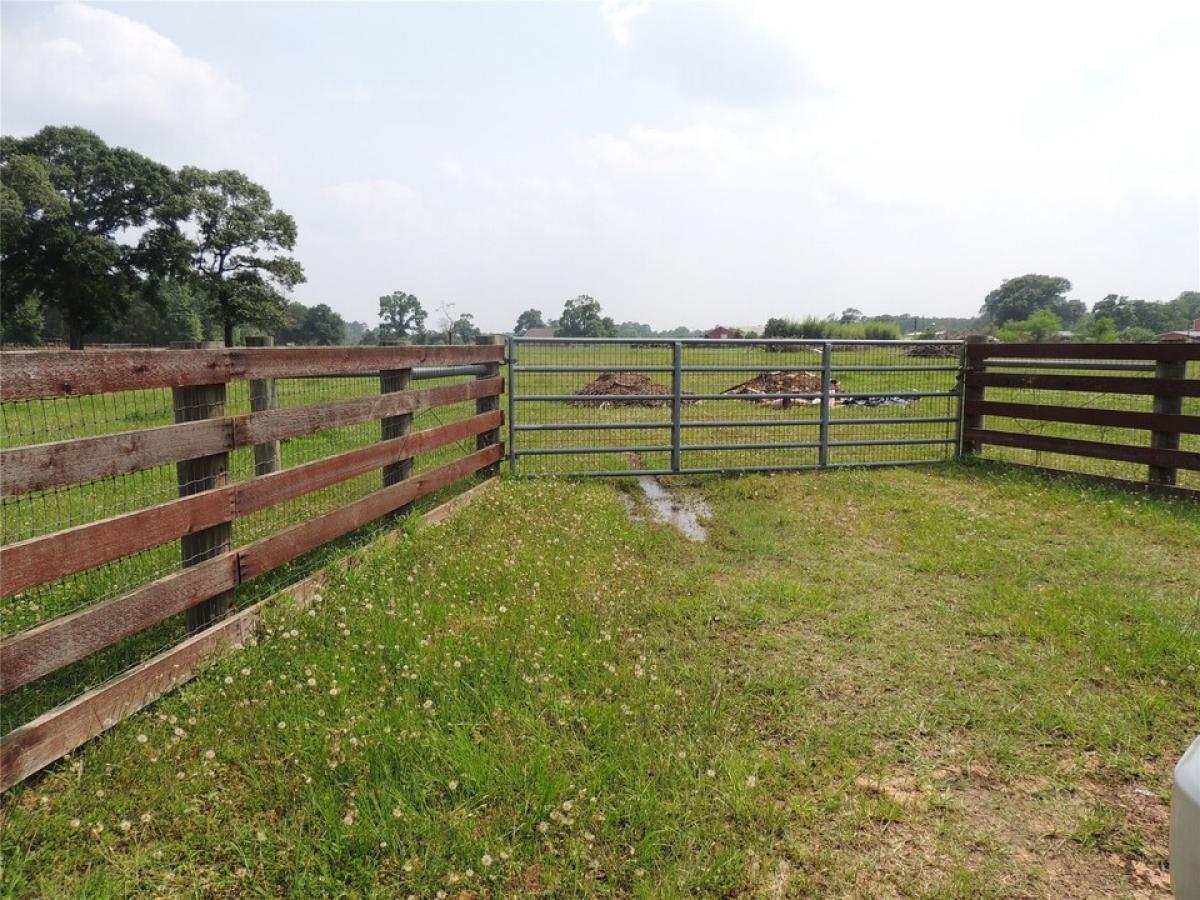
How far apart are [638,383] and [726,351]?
8336 mm

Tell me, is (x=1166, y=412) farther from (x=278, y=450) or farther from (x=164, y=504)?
(x=164, y=504)

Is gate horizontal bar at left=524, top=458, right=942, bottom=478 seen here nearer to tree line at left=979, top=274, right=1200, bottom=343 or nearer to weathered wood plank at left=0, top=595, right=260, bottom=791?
weathered wood plank at left=0, top=595, right=260, bottom=791

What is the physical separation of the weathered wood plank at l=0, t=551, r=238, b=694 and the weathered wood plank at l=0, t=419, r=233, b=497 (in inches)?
19.1

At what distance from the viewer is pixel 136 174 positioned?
49125 mm

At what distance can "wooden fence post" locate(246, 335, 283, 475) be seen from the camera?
13.3 ft

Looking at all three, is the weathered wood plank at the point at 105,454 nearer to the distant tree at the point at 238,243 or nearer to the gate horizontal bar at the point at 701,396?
the gate horizontal bar at the point at 701,396

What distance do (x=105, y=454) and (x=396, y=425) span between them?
2544 millimetres

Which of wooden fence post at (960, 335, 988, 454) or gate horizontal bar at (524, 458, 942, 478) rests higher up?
wooden fence post at (960, 335, 988, 454)

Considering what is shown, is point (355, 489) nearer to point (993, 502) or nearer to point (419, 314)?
point (993, 502)

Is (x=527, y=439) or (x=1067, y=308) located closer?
(x=527, y=439)

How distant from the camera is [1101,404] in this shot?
8.87 metres

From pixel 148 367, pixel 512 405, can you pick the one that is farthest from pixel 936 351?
pixel 148 367

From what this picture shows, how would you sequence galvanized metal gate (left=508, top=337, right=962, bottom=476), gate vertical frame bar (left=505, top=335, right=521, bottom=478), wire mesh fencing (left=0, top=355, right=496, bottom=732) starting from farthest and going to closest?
1. galvanized metal gate (left=508, top=337, right=962, bottom=476)
2. gate vertical frame bar (left=505, top=335, right=521, bottom=478)
3. wire mesh fencing (left=0, top=355, right=496, bottom=732)

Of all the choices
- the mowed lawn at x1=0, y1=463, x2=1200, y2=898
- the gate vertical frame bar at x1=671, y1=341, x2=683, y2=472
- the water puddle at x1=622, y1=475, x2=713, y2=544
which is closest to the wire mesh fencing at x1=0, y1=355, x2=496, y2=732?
the mowed lawn at x1=0, y1=463, x2=1200, y2=898
